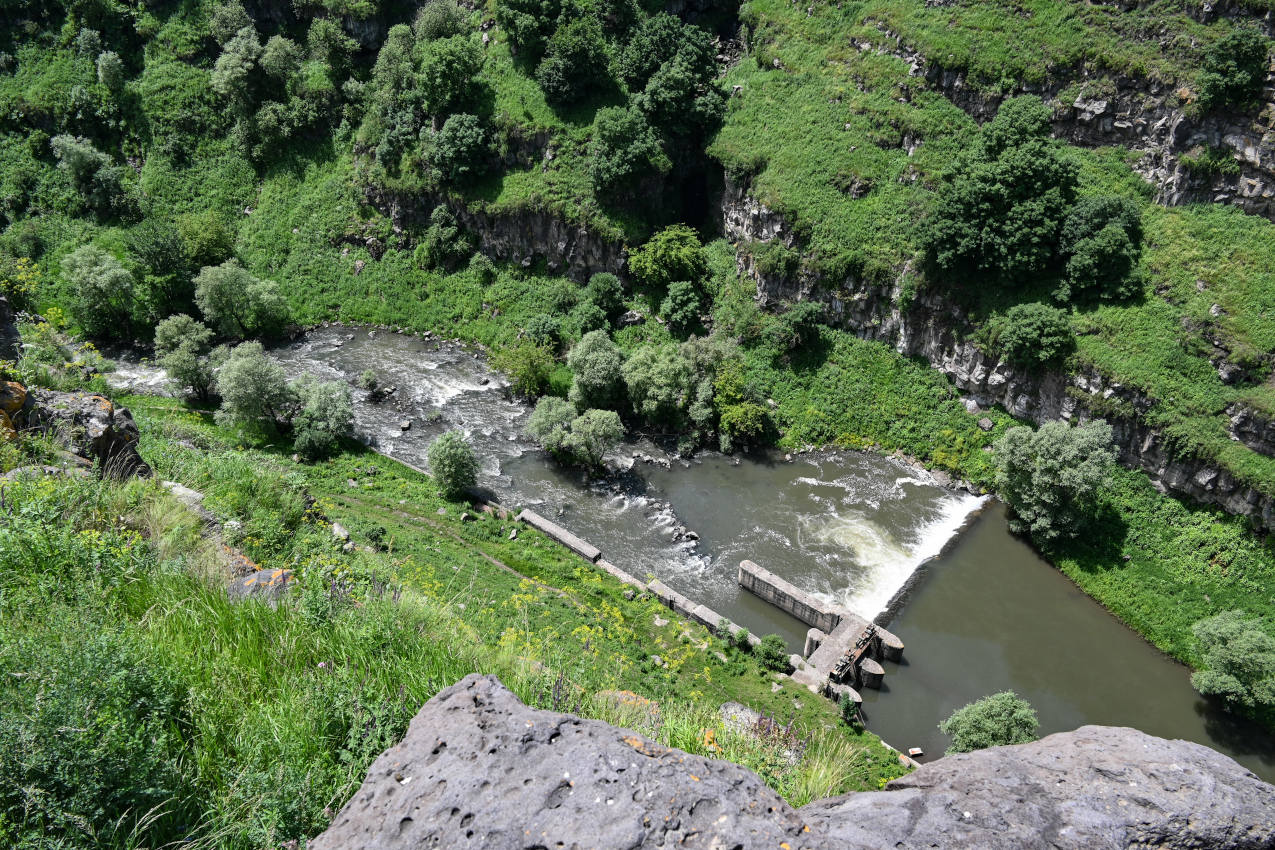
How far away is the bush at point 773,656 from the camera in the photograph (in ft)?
87.0

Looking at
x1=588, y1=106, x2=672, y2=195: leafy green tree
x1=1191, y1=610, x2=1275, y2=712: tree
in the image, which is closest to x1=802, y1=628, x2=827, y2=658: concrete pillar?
x1=1191, y1=610, x2=1275, y2=712: tree

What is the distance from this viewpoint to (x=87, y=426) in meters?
14.1

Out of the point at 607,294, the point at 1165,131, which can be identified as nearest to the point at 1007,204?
the point at 1165,131

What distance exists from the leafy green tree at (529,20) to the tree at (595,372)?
82.5ft

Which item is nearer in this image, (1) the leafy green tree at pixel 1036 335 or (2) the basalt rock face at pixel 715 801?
(2) the basalt rock face at pixel 715 801

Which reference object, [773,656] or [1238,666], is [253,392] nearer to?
[773,656]

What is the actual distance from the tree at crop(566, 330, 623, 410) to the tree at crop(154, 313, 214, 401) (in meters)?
22.0

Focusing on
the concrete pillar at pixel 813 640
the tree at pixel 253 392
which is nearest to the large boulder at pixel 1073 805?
the concrete pillar at pixel 813 640

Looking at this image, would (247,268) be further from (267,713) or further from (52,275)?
(267,713)

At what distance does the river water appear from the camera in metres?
27.0

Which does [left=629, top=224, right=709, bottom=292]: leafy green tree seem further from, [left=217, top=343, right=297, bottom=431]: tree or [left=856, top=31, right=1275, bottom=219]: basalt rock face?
[left=217, top=343, right=297, bottom=431]: tree

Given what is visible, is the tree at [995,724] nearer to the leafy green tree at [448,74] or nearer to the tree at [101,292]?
the leafy green tree at [448,74]

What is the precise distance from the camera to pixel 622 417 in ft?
133

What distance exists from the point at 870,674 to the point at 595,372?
21.3 metres
